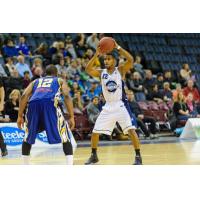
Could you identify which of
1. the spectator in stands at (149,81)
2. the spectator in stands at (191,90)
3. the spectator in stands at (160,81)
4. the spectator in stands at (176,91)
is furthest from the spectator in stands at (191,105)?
the spectator in stands at (149,81)

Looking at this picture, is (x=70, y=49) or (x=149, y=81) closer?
(x=70, y=49)

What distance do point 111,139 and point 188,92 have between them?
304 centimetres

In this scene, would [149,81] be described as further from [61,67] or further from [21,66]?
[21,66]

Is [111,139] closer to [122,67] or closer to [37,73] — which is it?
[37,73]

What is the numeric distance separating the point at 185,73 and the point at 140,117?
2.87 m

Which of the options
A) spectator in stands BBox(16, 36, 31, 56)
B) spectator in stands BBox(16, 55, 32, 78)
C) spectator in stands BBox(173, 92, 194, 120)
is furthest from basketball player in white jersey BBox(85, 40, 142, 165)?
spectator in stands BBox(173, 92, 194, 120)

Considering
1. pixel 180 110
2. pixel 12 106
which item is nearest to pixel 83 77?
pixel 180 110

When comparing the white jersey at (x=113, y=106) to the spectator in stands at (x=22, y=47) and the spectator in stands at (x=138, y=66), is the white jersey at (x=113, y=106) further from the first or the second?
the spectator in stands at (x=138, y=66)

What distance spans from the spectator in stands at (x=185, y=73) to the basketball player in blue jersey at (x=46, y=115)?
30.1 feet

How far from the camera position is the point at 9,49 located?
46.3ft

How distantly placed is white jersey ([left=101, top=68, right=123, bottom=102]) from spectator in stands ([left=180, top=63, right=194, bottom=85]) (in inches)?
327

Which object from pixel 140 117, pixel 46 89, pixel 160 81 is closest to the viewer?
pixel 46 89

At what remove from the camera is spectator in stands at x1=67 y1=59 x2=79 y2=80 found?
47.3ft

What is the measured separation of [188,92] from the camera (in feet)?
50.5
